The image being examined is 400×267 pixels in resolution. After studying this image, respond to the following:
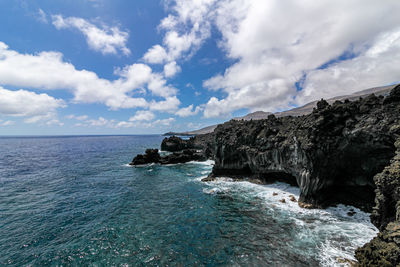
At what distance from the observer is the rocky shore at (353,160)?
14674 millimetres

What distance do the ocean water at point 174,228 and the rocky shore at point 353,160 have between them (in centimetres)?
280

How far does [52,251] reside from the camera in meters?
17.9

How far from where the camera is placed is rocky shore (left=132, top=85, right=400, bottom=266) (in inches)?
578

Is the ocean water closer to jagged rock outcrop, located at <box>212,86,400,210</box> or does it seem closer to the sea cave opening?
the sea cave opening

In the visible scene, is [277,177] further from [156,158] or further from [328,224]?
[156,158]

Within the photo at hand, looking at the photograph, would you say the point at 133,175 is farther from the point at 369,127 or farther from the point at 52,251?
the point at 369,127

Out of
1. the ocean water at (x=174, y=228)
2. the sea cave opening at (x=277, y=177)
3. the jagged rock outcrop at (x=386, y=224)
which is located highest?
the jagged rock outcrop at (x=386, y=224)

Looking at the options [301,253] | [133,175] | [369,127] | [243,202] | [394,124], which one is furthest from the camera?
[133,175]

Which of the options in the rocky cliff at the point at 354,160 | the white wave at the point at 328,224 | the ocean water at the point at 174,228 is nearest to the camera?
the rocky cliff at the point at 354,160

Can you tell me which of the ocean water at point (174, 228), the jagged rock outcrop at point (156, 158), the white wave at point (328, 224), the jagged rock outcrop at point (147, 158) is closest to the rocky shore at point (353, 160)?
the white wave at point (328, 224)

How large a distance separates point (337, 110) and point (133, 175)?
5028 cm

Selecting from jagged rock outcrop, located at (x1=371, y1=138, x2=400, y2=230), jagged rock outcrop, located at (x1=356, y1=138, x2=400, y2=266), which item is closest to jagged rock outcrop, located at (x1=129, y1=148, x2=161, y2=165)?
jagged rock outcrop, located at (x1=356, y1=138, x2=400, y2=266)

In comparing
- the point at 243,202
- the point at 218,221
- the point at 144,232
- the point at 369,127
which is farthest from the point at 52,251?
the point at 369,127

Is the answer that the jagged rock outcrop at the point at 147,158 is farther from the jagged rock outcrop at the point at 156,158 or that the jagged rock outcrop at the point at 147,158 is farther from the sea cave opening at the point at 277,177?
the sea cave opening at the point at 277,177
